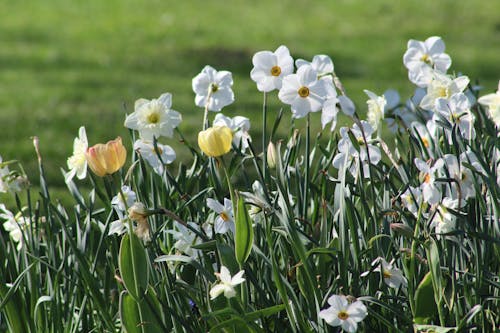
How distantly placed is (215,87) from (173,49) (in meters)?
5.87

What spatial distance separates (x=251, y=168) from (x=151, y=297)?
9.01 ft

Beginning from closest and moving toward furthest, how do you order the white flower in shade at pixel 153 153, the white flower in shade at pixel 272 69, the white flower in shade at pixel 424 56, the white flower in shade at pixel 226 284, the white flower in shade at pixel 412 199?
the white flower in shade at pixel 226 284 → the white flower in shade at pixel 412 199 → the white flower in shade at pixel 272 69 → the white flower in shade at pixel 153 153 → the white flower in shade at pixel 424 56

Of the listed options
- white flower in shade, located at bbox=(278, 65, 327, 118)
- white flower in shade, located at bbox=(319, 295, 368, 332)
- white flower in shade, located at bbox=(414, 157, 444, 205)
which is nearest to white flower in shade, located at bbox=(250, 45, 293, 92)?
white flower in shade, located at bbox=(278, 65, 327, 118)

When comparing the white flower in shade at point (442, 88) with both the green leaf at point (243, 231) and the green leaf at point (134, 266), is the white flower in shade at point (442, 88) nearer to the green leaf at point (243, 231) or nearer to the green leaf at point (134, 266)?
the green leaf at point (243, 231)

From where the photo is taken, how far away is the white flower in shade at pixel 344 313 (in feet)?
4.70

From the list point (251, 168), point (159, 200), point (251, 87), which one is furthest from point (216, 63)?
point (159, 200)

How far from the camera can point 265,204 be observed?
5.30 ft

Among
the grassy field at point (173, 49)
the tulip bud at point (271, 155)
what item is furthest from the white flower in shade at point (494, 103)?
the grassy field at point (173, 49)

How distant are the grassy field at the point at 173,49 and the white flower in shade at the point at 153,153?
240 cm

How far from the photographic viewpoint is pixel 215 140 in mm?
1479

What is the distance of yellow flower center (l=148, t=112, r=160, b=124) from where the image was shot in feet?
5.71

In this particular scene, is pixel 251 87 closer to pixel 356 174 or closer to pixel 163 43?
pixel 163 43

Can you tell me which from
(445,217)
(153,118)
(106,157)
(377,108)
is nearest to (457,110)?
(377,108)

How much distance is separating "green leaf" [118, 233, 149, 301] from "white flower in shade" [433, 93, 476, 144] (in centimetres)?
75
